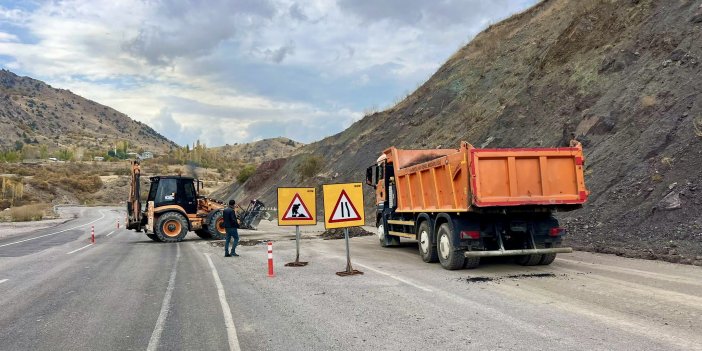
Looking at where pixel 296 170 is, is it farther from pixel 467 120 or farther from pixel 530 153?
pixel 530 153

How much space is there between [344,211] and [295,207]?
2010 mm

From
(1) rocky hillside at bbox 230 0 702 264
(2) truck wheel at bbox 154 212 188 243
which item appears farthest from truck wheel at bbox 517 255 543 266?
(2) truck wheel at bbox 154 212 188 243

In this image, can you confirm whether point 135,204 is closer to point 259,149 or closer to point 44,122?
point 259,149

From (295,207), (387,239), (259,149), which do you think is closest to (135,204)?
(387,239)

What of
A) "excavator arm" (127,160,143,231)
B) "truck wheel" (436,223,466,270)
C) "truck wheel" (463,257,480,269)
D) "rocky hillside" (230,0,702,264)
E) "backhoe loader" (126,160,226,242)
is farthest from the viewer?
"excavator arm" (127,160,143,231)

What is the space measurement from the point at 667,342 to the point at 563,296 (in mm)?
2527

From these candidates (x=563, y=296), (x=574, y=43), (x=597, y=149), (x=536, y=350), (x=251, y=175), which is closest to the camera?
(x=536, y=350)

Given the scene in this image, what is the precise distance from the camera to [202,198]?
24156 millimetres

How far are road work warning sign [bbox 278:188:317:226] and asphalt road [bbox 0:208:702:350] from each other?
47.3 inches

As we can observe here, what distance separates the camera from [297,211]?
1288 cm

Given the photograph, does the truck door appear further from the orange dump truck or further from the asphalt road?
the orange dump truck

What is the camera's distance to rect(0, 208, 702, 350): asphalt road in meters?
5.92

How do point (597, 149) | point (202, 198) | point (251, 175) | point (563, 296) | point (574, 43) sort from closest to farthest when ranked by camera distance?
point (563, 296) < point (597, 149) < point (202, 198) < point (574, 43) < point (251, 175)

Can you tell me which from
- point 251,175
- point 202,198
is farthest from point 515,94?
point 251,175
